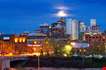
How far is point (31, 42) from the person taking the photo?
165 meters

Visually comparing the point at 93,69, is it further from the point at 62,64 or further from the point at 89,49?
the point at 89,49

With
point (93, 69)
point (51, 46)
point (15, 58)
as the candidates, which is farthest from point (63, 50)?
point (15, 58)

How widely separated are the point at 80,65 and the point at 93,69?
6.70 meters

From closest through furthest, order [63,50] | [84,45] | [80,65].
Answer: [80,65]
[63,50]
[84,45]

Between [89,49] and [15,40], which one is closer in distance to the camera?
[89,49]

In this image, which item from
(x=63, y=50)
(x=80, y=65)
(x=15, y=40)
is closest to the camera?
(x=80, y=65)

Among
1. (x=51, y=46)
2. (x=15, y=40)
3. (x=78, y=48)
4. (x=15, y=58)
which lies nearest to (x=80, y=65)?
(x=15, y=58)

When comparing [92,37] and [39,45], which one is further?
[92,37]

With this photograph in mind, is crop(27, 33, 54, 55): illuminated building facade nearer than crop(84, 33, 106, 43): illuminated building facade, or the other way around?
crop(27, 33, 54, 55): illuminated building facade

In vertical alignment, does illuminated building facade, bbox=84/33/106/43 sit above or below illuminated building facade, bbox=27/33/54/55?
above

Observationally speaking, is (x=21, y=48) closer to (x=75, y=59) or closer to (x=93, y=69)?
(x=75, y=59)

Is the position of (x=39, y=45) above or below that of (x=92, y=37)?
below

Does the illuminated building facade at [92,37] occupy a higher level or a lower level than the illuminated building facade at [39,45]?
higher

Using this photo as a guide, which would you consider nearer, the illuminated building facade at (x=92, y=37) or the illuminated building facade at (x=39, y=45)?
the illuminated building facade at (x=39, y=45)
